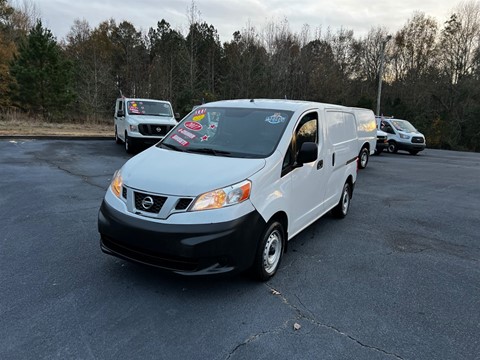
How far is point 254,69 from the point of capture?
35219 millimetres

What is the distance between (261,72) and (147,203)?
34044 millimetres

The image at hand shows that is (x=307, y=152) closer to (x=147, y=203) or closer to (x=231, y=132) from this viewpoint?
(x=231, y=132)

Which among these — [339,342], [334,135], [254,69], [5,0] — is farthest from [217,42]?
[339,342]

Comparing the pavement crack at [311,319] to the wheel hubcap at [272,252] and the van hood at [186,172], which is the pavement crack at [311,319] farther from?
the van hood at [186,172]

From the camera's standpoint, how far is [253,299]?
3.43 m

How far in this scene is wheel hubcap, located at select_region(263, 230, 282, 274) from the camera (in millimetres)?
3672

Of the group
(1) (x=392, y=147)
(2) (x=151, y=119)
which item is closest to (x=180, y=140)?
(2) (x=151, y=119)

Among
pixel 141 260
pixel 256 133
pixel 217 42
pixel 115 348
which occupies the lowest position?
pixel 115 348

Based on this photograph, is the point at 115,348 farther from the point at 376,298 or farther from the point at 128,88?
the point at 128,88

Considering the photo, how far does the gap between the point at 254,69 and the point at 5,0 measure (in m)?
27.4

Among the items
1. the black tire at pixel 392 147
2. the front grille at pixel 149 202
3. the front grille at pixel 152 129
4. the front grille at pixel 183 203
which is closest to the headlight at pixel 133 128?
the front grille at pixel 152 129

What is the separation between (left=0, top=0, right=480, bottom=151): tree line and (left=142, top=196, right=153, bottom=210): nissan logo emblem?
26691 mm

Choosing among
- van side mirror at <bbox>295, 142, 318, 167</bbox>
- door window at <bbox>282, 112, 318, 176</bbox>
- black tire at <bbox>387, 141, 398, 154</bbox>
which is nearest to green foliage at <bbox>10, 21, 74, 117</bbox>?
black tire at <bbox>387, 141, 398, 154</bbox>

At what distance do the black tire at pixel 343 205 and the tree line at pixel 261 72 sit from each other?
24137 mm
